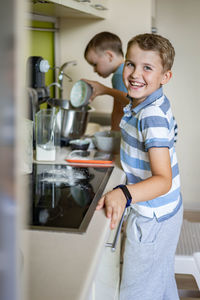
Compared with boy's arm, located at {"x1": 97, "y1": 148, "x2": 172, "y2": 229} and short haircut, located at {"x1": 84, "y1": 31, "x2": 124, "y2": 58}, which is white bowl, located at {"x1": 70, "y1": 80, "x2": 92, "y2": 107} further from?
boy's arm, located at {"x1": 97, "y1": 148, "x2": 172, "y2": 229}

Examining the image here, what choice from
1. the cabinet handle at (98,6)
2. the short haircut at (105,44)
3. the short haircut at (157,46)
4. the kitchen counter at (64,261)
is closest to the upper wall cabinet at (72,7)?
the cabinet handle at (98,6)

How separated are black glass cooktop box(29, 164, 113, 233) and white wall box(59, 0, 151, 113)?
4.15ft

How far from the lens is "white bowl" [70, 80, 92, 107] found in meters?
1.66

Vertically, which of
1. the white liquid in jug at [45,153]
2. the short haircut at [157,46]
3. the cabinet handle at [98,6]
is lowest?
the white liquid in jug at [45,153]

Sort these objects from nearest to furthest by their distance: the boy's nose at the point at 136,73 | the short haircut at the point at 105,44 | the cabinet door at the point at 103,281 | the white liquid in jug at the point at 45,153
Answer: the cabinet door at the point at 103,281 < the boy's nose at the point at 136,73 < the white liquid in jug at the point at 45,153 < the short haircut at the point at 105,44

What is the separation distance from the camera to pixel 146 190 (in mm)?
1024

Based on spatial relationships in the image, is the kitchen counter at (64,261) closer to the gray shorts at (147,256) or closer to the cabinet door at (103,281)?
the cabinet door at (103,281)

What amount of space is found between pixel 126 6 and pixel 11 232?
2364 millimetres

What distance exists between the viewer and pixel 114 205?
0.95 metres

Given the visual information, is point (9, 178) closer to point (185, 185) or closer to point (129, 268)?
point (129, 268)

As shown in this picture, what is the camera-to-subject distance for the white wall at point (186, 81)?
10.00ft

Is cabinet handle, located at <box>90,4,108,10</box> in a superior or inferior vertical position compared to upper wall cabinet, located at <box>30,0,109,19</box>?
superior

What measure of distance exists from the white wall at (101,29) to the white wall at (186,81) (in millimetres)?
690

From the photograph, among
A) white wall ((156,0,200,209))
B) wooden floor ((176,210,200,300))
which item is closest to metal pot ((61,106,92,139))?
wooden floor ((176,210,200,300))
